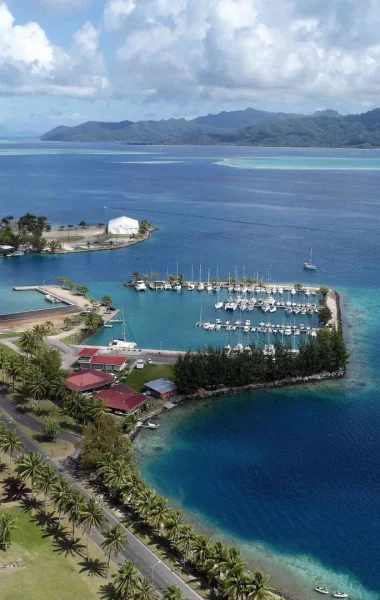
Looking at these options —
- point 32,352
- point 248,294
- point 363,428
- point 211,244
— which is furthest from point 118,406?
point 211,244

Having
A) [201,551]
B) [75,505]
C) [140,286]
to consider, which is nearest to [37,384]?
[75,505]

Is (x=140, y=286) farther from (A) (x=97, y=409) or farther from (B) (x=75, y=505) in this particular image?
(B) (x=75, y=505)

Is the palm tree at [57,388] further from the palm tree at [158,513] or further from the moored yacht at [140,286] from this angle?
the moored yacht at [140,286]

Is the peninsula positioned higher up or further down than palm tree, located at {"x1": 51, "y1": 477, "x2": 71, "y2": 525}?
higher up

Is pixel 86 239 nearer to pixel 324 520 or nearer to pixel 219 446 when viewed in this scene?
pixel 219 446

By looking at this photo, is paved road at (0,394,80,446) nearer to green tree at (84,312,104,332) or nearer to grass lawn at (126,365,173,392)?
grass lawn at (126,365,173,392)

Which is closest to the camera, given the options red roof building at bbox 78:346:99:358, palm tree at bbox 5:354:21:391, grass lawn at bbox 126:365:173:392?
palm tree at bbox 5:354:21:391

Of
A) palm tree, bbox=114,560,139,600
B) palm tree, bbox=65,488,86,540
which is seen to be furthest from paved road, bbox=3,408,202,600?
palm tree, bbox=114,560,139,600

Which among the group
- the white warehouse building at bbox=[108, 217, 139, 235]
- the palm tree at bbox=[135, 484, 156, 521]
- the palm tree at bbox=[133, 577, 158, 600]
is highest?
the white warehouse building at bbox=[108, 217, 139, 235]
